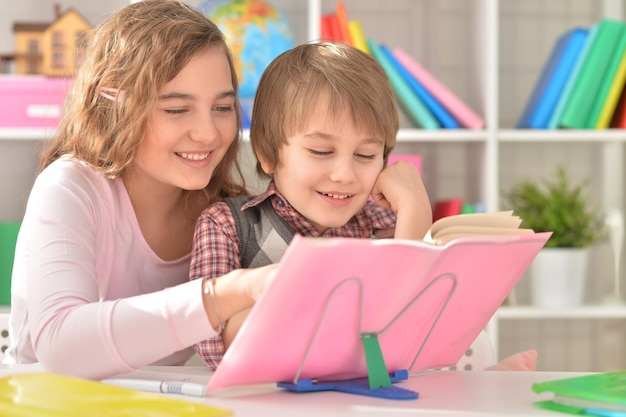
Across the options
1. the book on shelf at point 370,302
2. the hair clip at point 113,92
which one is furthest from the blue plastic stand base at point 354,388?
the hair clip at point 113,92

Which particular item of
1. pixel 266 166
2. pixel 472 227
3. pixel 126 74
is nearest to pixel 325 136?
pixel 266 166

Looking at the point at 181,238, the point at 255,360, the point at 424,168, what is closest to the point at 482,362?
the point at 181,238

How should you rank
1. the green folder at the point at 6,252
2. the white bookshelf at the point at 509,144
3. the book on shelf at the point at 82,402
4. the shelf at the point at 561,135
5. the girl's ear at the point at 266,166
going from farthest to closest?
the white bookshelf at the point at 509,144
the shelf at the point at 561,135
the green folder at the point at 6,252
the girl's ear at the point at 266,166
the book on shelf at the point at 82,402

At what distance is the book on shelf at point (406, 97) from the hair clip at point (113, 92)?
1.44 meters

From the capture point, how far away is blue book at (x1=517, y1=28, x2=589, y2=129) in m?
2.95

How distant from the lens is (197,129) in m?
1.49

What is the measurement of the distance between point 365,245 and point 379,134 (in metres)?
0.55

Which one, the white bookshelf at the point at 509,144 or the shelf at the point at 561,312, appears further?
the white bookshelf at the point at 509,144

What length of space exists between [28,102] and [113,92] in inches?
59.6

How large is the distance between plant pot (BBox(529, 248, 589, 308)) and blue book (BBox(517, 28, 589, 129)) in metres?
0.41

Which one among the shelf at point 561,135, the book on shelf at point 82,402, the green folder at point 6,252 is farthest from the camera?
the shelf at point 561,135

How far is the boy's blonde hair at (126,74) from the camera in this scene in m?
1.47

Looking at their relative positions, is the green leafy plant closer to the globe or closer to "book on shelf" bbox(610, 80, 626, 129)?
"book on shelf" bbox(610, 80, 626, 129)

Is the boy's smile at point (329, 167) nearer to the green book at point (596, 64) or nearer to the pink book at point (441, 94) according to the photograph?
the pink book at point (441, 94)
